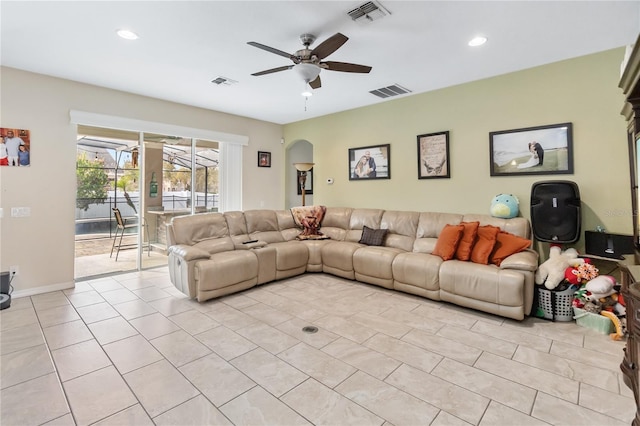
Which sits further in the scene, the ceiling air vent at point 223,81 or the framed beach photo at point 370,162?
the framed beach photo at point 370,162

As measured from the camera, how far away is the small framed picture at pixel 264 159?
6.49 metres

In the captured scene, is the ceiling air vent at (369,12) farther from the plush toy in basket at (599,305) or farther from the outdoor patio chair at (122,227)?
the outdoor patio chair at (122,227)

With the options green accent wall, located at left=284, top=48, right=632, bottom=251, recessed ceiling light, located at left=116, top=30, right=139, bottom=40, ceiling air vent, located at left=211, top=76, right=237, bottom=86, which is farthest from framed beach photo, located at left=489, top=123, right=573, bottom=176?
recessed ceiling light, located at left=116, top=30, right=139, bottom=40

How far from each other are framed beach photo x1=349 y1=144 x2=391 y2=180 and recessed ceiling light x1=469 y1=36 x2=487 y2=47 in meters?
2.15

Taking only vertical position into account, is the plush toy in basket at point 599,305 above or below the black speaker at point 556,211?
below

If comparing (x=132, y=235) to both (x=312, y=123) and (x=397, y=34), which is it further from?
(x=397, y=34)

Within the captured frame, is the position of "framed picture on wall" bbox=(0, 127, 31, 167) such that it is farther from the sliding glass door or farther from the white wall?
the sliding glass door

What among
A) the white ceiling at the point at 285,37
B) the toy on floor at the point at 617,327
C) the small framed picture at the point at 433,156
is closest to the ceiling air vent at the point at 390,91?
the white ceiling at the point at 285,37

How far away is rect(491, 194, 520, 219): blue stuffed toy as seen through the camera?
147 inches

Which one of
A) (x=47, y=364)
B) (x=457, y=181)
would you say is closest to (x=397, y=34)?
(x=457, y=181)

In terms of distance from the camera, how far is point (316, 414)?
5.89 feet

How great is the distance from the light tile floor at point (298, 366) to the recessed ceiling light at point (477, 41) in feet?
9.21

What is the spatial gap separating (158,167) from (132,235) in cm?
124

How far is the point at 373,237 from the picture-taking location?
4.71 m
